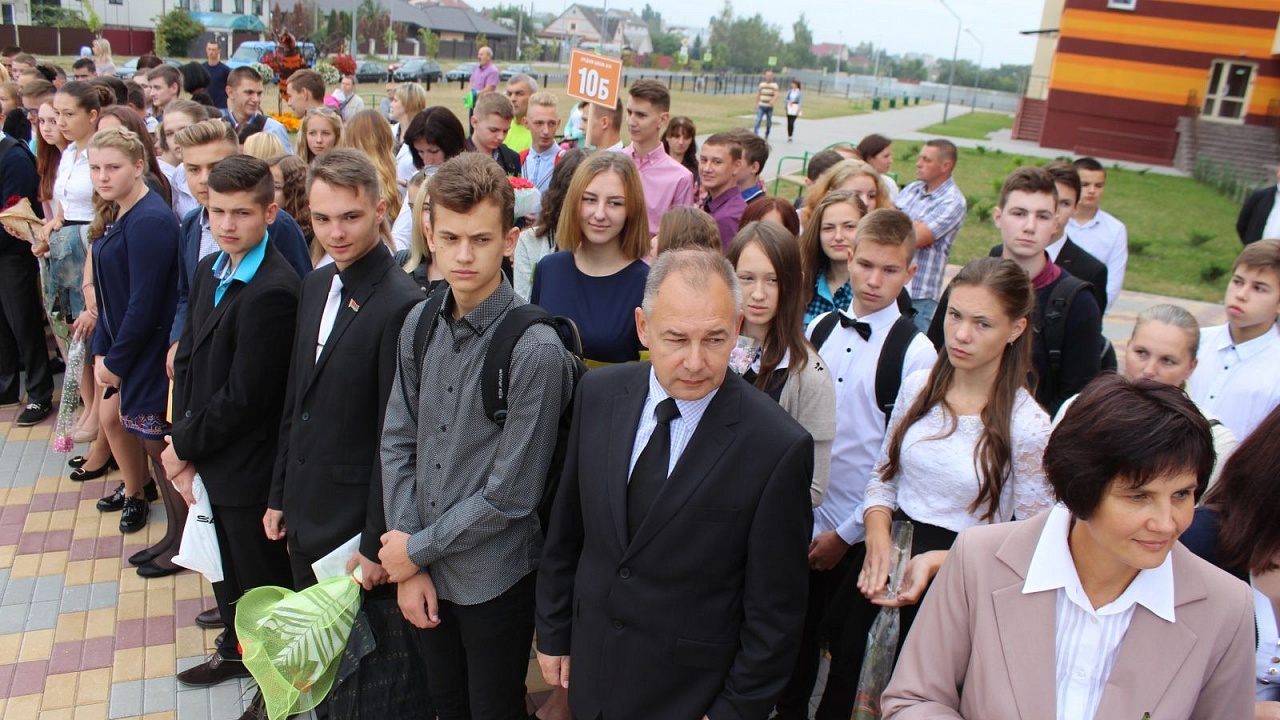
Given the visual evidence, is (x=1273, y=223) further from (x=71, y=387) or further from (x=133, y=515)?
(x=71, y=387)

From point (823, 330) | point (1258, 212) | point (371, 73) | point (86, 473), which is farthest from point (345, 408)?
point (371, 73)

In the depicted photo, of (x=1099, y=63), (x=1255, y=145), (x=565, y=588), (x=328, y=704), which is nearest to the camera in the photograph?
(x=565, y=588)

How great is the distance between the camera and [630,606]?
2311 millimetres

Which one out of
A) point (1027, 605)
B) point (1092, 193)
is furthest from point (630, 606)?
point (1092, 193)

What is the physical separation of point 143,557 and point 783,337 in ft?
12.0

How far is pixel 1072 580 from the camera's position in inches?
74.4

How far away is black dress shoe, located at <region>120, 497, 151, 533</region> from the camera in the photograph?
194 inches

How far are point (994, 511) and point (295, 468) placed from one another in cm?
236

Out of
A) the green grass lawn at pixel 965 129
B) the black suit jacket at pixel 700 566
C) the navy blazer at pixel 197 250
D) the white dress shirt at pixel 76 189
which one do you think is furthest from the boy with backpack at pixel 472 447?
the green grass lawn at pixel 965 129

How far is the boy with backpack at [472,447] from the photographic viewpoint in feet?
8.74

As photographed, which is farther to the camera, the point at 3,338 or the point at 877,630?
the point at 3,338

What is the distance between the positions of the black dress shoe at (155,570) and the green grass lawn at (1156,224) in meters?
10.8

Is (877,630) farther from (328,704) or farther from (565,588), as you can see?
(328,704)

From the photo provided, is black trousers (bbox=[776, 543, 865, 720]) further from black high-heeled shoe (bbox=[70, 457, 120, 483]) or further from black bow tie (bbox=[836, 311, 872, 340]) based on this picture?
black high-heeled shoe (bbox=[70, 457, 120, 483])
